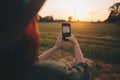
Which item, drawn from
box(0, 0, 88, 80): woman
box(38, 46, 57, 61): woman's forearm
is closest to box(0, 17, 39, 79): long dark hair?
box(0, 0, 88, 80): woman

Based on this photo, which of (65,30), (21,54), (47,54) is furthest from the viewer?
(65,30)

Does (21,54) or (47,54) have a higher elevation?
(21,54)

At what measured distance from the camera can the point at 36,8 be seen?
1606mm

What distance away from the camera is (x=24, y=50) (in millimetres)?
1787

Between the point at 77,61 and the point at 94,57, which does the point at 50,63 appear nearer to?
the point at 77,61

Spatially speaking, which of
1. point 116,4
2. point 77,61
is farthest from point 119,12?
point 77,61

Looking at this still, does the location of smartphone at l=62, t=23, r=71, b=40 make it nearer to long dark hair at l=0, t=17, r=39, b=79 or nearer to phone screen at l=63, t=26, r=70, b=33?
phone screen at l=63, t=26, r=70, b=33

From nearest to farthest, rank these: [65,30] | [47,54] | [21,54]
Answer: [21,54] < [47,54] < [65,30]

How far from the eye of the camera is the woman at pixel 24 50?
160 centimetres

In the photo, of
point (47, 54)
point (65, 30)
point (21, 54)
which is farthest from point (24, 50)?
point (65, 30)

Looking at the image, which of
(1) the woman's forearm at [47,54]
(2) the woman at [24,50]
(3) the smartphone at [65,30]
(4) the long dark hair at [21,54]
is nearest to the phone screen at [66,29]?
(3) the smartphone at [65,30]

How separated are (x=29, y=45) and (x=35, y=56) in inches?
5.5

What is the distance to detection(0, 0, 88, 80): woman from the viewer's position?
1604 millimetres

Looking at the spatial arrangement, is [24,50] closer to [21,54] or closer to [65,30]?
[21,54]
